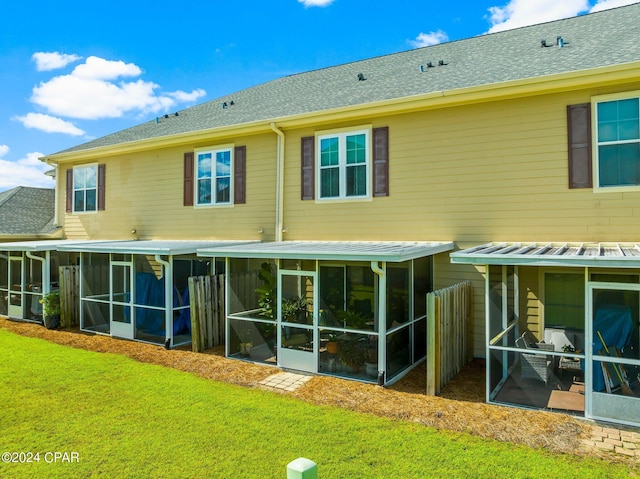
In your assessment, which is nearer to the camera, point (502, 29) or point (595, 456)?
point (595, 456)

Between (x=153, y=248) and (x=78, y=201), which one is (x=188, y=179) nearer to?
(x=153, y=248)

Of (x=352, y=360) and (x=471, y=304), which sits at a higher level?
(x=471, y=304)

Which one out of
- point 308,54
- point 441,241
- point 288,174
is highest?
point 308,54

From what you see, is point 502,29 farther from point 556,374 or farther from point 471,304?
point 556,374

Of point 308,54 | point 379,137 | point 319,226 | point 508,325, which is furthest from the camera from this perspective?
point 308,54

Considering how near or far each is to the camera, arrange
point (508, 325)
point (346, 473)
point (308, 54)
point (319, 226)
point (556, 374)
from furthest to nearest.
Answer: point (308, 54)
point (319, 226)
point (508, 325)
point (556, 374)
point (346, 473)

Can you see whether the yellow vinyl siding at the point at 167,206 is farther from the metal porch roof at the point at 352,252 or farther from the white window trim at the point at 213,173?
the metal porch roof at the point at 352,252

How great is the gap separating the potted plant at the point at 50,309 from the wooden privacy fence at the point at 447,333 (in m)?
10.6

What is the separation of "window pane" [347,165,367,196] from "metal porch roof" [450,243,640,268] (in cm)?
366

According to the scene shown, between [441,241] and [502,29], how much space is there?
7.56m

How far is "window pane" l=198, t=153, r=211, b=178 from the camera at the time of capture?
1252 centimetres

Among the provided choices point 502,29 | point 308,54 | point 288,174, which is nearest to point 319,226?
point 288,174

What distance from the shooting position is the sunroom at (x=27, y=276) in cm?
1252

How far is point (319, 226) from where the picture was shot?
1083 cm
